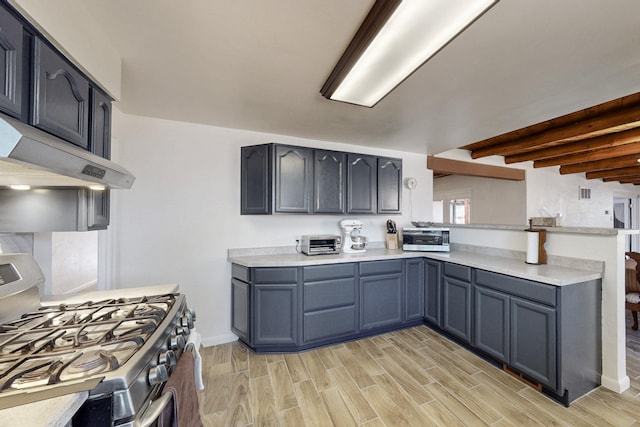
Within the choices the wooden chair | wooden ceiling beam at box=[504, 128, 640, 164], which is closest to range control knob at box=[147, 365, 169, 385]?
the wooden chair

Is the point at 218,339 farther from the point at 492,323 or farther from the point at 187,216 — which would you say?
the point at 492,323

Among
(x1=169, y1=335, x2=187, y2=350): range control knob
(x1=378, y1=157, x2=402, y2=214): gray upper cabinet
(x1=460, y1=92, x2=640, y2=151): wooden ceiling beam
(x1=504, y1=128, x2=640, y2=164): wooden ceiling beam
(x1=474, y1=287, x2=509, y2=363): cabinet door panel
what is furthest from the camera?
(x1=378, y1=157, x2=402, y2=214): gray upper cabinet

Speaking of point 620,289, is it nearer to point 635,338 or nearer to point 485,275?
point 485,275

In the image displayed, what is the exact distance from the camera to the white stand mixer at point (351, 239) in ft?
10.4

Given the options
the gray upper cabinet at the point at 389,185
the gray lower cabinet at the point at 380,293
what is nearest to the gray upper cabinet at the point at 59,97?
the gray lower cabinet at the point at 380,293

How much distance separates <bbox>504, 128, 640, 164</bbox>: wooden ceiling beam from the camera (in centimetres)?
319

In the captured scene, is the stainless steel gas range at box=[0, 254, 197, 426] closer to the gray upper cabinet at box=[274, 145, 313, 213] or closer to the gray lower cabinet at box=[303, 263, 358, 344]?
the gray lower cabinet at box=[303, 263, 358, 344]

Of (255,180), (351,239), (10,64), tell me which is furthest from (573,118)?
(10,64)

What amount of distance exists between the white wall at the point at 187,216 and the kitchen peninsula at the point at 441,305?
0.24 meters

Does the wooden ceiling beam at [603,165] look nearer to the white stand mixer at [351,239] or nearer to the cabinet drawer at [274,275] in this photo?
the white stand mixer at [351,239]

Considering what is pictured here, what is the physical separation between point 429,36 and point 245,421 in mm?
2564

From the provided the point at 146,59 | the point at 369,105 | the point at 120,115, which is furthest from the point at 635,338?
the point at 120,115

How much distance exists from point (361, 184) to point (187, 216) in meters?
2.00

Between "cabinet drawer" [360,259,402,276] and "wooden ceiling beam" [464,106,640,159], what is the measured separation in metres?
2.40
